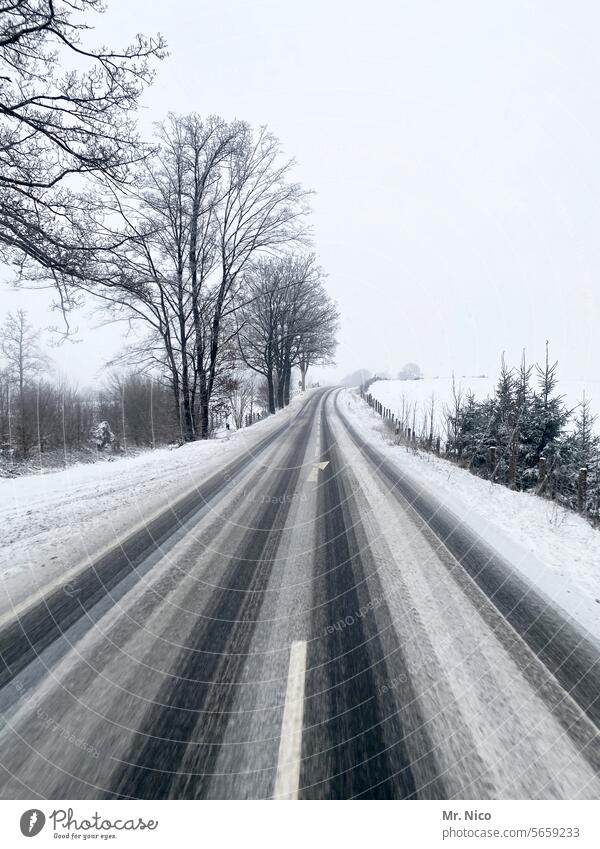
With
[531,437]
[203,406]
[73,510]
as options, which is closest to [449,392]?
[531,437]

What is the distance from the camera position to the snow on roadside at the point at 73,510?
375cm

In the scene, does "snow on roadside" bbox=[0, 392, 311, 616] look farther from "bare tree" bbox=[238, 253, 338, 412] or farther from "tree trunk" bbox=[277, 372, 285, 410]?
"tree trunk" bbox=[277, 372, 285, 410]

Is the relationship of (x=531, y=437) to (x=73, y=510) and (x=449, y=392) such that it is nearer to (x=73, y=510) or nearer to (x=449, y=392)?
(x=449, y=392)

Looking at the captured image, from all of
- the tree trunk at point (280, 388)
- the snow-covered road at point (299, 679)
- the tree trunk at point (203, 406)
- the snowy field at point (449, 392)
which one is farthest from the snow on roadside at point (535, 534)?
the tree trunk at point (280, 388)

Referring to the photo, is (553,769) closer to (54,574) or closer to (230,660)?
(230,660)

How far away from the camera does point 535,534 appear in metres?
5.02

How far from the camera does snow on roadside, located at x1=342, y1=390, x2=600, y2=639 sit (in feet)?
11.4

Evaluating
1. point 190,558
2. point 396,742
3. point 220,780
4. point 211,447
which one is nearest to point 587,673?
point 396,742

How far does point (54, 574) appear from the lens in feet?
11.9

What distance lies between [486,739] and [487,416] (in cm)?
1204

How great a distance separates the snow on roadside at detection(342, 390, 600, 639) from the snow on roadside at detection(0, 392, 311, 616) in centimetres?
503

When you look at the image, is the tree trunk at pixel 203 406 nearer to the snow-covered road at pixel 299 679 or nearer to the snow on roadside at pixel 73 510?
the snow on roadside at pixel 73 510

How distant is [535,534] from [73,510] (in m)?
7.24

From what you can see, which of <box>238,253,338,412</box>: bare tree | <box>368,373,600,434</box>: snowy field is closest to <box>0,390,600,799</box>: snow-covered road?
<box>368,373,600,434</box>: snowy field
